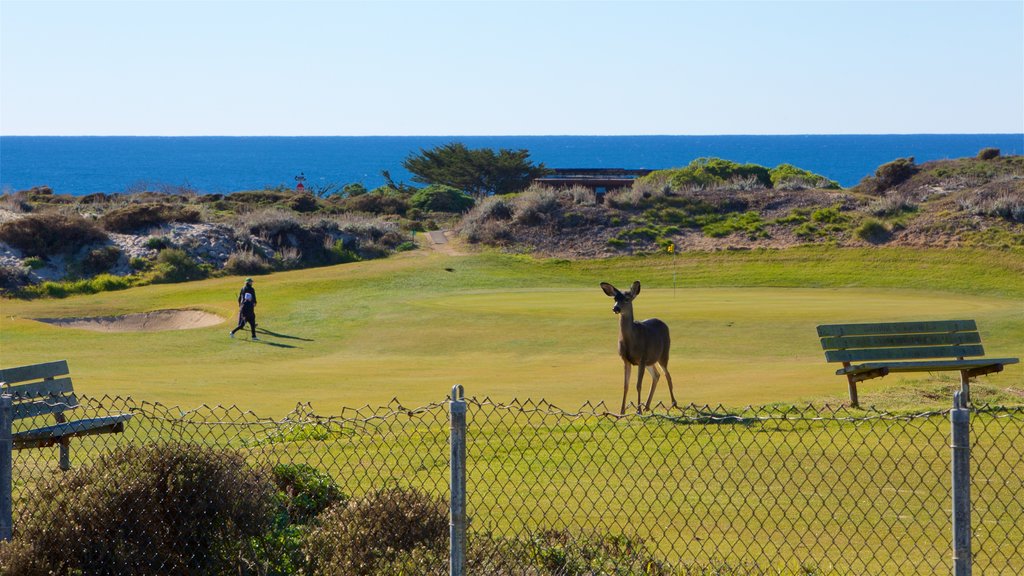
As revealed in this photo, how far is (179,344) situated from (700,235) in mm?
28092

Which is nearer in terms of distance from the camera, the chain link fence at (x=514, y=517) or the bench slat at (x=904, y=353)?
the chain link fence at (x=514, y=517)

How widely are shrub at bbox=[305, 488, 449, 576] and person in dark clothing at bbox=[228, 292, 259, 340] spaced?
20.6 metres


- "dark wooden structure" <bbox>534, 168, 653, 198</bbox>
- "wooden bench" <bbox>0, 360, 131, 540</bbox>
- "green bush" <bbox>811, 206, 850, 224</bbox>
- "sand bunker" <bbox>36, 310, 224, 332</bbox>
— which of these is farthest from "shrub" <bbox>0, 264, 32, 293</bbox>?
"dark wooden structure" <bbox>534, 168, 653, 198</bbox>

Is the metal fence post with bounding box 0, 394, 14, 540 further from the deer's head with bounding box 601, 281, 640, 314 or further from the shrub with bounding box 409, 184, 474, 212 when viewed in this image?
the shrub with bounding box 409, 184, 474, 212

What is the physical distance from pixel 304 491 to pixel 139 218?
141ft

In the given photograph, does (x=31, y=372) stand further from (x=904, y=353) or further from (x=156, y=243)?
(x=156, y=243)

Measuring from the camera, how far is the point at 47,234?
46.5 meters

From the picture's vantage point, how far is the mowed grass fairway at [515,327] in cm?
1988

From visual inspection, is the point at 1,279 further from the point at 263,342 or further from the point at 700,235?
the point at 700,235

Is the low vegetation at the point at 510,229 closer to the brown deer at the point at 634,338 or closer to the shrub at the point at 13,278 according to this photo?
the shrub at the point at 13,278

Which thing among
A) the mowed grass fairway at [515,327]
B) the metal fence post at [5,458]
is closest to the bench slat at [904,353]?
the mowed grass fairway at [515,327]

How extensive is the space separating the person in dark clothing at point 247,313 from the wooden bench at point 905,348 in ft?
54.3

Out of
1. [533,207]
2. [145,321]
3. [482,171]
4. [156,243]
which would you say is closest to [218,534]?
[145,321]

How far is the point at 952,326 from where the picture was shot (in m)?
17.1
